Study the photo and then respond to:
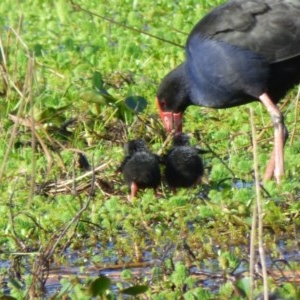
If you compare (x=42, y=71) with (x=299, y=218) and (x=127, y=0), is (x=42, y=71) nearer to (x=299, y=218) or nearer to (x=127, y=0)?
(x=127, y=0)

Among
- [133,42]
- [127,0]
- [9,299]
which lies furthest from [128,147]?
[127,0]

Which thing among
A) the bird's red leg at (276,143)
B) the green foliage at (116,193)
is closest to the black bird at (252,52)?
the bird's red leg at (276,143)

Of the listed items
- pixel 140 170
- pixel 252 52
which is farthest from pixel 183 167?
pixel 252 52

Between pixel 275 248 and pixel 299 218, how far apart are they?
0.34 meters

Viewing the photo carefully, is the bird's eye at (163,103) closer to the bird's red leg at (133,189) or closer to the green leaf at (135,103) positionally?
the green leaf at (135,103)

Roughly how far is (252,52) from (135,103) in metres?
0.86

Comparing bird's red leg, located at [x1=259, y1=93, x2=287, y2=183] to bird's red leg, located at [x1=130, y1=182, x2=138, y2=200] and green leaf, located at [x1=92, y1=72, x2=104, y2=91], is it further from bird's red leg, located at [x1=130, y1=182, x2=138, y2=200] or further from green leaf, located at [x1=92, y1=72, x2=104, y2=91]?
green leaf, located at [x1=92, y1=72, x2=104, y2=91]

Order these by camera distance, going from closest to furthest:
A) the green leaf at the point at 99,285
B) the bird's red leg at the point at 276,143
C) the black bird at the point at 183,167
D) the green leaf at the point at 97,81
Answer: the green leaf at the point at 99,285 < the black bird at the point at 183,167 < the bird's red leg at the point at 276,143 < the green leaf at the point at 97,81

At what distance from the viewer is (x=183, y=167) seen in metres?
5.34

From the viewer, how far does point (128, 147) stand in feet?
18.4

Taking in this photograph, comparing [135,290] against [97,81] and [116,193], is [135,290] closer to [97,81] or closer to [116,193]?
[116,193]

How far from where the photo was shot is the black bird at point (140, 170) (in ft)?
17.6

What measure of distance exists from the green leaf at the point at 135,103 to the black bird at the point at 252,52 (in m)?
0.53

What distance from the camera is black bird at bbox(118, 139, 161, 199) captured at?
5371 millimetres
